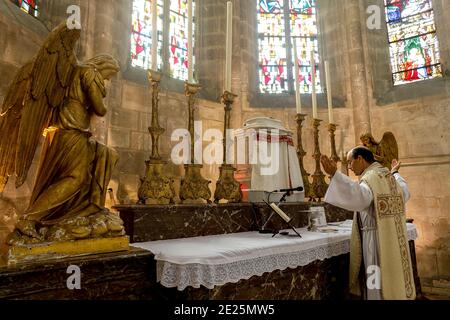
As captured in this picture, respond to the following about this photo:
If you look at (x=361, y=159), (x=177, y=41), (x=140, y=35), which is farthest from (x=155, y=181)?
(x=177, y=41)

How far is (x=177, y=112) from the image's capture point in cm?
587

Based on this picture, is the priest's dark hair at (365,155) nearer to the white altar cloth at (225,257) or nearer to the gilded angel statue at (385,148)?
the white altar cloth at (225,257)

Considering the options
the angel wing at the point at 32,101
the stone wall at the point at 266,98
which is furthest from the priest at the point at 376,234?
the stone wall at the point at 266,98

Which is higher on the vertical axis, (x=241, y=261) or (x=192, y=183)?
(x=192, y=183)

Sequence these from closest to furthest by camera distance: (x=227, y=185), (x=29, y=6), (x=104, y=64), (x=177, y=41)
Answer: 1. (x=104, y=64)
2. (x=227, y=185)
3. (x=29, y=6)
4. (x=177, y=41)

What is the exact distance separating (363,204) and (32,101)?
2426 mm

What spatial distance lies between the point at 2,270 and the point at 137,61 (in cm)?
505

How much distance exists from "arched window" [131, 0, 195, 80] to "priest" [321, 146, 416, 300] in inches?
180

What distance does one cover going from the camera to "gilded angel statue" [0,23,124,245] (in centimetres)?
170

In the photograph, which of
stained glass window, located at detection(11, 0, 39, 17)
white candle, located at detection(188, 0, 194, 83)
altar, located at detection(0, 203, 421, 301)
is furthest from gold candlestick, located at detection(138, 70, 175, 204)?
stained glass window, located at detection(11, 0, 39, 17)

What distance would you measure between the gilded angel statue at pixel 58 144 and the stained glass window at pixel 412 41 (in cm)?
690

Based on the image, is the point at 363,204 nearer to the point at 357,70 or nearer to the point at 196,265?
the point at 196,265

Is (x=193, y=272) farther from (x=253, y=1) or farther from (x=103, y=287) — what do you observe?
(x=253, y=1)

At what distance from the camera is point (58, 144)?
1.78m
